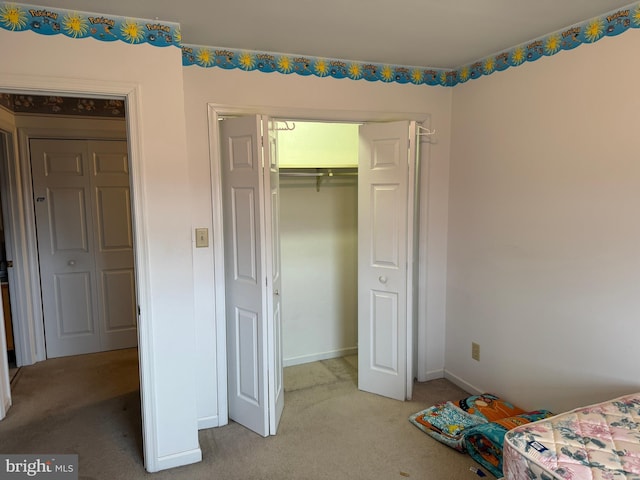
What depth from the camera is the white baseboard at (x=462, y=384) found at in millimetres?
3101

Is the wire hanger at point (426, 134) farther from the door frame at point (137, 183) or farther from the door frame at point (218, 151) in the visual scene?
the door frame at point (137, 183)

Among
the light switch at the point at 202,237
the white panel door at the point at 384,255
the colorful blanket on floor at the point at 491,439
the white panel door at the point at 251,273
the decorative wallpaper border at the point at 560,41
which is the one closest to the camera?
the decorative wallpaper border at the point at 560,41

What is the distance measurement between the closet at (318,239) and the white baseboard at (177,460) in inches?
52.7

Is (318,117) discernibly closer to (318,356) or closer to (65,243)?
(318,356)

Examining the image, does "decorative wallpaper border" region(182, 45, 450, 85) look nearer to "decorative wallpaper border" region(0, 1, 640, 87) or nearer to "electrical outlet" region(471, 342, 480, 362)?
"decorative wallpaper border" region(0, 1, 640, 87)

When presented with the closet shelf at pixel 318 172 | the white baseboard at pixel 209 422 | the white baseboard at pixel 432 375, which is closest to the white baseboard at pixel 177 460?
the white baseboard at pixel 209 422

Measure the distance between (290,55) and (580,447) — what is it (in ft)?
8.16

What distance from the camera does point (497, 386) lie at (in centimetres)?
293

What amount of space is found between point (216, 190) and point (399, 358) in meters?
1.68

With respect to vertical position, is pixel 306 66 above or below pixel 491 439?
above

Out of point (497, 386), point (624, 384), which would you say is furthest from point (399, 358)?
point (624, 384)

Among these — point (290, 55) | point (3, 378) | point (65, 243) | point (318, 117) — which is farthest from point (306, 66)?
point (3, 378)

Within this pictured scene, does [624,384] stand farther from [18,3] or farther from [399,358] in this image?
[18,3]

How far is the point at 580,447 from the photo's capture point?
1.59 meters
